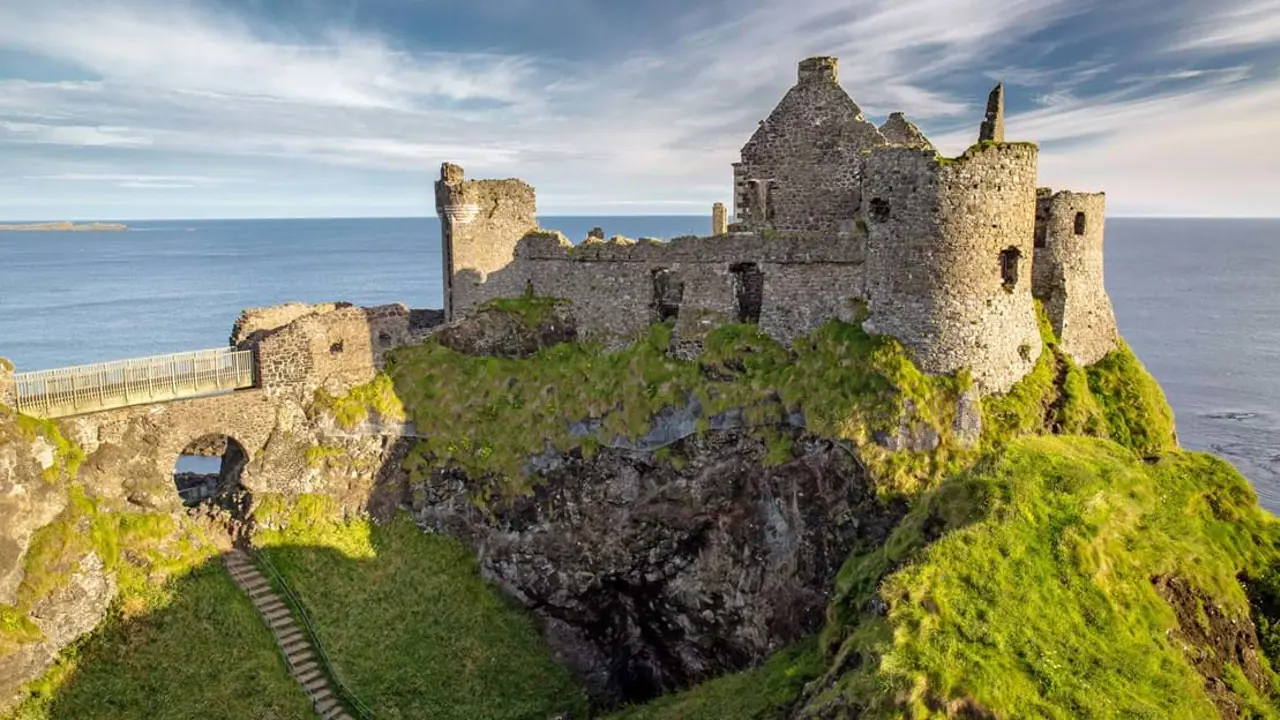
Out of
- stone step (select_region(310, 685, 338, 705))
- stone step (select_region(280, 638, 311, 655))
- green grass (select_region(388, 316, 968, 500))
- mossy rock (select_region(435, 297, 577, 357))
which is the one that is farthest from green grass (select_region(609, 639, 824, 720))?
mossy rock (select_region(435, 297, 577, 357))

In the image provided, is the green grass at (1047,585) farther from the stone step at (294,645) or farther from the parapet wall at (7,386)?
the parapet wall at (7,386)

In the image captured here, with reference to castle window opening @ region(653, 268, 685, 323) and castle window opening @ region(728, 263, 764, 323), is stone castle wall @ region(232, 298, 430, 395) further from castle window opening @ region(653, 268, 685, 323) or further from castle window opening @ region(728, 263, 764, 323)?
castle window opening @ region(728, 263, 764, 323)

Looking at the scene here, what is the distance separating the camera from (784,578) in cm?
2550

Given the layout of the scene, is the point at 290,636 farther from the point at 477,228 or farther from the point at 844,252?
the point at 844,252

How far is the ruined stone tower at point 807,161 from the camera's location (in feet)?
96.7

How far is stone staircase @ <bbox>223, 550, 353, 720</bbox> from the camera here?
23.8 metres

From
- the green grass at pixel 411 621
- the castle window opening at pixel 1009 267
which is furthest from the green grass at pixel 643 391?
the castle window opening at pixel 1009 267

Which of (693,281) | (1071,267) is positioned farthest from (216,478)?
(1071,267)

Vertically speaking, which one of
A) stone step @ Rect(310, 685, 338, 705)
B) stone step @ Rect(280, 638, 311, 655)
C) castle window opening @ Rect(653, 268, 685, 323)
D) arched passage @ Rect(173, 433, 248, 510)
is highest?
castle window opening @ Rect(653, 268, 685, 323)

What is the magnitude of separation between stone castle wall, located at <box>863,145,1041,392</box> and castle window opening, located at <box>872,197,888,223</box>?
0.03 m

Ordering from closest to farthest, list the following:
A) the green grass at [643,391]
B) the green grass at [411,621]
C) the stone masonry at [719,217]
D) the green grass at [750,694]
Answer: the green grass at [750,694], the green grass at [643,391], the green grass at [411,621], the stone masonry at [719,217]

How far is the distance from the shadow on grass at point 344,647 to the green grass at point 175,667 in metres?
0.03

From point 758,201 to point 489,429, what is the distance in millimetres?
13173

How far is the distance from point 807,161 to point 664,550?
14873 mm
